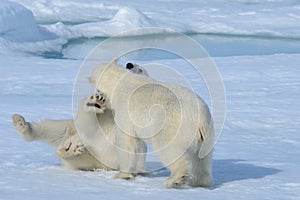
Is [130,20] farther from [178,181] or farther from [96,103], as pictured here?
[178,181]

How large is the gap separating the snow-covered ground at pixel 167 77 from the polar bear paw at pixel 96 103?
29 centimetres

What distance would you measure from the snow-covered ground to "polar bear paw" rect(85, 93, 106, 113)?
289 mm

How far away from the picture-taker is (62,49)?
36.6ft

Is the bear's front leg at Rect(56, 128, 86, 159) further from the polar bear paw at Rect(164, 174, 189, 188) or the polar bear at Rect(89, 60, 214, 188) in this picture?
the polar bear paw at Rect(164, 174, 189, 188)

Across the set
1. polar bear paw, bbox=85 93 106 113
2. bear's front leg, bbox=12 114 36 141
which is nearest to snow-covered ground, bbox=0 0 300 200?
bear's front leg, bbox=12 114 36 141

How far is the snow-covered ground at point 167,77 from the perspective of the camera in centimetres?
297

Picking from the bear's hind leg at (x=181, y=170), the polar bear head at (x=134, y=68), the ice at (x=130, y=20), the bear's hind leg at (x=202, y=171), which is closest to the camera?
the bear's hind leg at (x=181, y=170)

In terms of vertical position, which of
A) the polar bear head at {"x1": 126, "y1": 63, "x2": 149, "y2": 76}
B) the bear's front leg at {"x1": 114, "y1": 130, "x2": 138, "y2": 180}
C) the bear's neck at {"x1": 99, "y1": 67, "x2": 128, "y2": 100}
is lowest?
the bear's front leg at {"x1": 114, "y1": 130, "x2": 138, "y2": 180}

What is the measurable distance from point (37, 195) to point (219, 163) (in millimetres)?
1128

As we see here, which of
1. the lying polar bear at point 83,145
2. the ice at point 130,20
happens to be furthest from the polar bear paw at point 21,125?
the ice at point 130,20

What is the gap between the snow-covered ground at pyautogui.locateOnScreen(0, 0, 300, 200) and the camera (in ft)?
9.74

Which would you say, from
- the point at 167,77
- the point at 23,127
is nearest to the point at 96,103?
the point at 23,127

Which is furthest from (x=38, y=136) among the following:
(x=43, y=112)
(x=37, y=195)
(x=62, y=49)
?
(x=62, y=49)

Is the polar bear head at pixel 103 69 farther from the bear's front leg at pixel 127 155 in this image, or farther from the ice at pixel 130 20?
the ice at pixel 130 20
